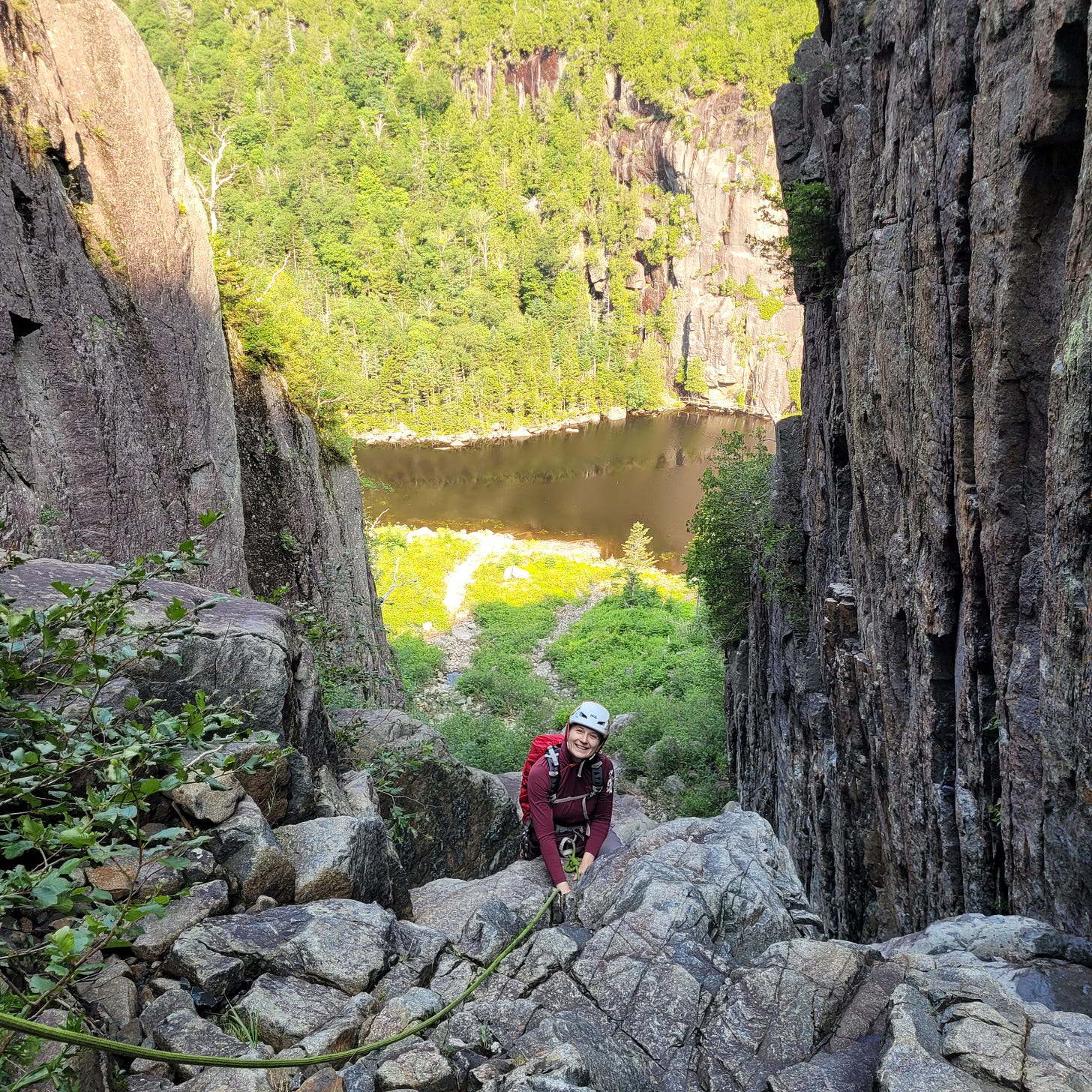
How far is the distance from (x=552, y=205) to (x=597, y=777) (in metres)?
131

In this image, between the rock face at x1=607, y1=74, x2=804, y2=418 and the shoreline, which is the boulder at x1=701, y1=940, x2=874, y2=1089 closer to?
the shoreline

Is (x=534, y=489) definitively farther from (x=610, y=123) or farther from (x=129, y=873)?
(x=610, y=123)

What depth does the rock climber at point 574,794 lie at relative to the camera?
5.76 meters

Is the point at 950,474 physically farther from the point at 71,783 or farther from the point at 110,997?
the point at 110,997

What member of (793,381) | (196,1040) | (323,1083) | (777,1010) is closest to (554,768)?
(777,1010)

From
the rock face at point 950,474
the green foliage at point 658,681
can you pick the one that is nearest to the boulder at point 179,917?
the rock face at point 950,474

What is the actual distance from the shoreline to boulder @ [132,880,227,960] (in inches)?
2547

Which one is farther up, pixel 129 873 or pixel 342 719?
pixel 129 873

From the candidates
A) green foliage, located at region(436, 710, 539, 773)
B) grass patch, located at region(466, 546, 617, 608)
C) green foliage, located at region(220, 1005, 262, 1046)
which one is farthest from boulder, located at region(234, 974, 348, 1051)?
grass patch, located at region(466, 546, 617, 608)

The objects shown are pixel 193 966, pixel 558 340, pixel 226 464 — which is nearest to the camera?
pixel 193 966

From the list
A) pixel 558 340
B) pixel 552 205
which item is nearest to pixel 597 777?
pixel 558 340

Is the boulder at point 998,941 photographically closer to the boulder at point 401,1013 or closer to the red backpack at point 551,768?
the red backpack at point 551,768

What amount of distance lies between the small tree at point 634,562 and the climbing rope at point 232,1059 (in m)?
34.0

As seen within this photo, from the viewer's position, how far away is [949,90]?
7344 millimetres
